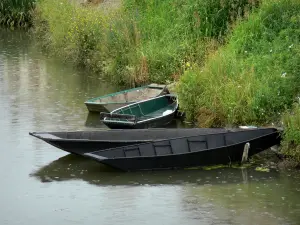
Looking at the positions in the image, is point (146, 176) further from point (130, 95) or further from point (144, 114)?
point (130, 95)

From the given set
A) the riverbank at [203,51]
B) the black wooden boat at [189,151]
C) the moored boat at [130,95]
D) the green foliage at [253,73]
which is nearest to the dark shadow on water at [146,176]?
the black wooden boat at [189,151]

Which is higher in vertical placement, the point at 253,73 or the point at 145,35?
the point at 145,35

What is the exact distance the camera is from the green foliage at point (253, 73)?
1625 centimetres

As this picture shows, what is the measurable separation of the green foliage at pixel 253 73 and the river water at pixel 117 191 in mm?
2089

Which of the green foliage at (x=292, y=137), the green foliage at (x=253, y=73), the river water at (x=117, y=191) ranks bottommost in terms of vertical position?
the river water at (x=117, y=191)

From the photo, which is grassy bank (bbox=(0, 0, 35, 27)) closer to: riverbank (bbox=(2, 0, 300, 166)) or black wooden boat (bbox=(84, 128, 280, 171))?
riverbank (bbox=(2, 0, 300, 166))

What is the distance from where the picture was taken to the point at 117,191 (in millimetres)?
13922

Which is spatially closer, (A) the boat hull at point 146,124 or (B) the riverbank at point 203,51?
(B) the riverbank at point 203,51

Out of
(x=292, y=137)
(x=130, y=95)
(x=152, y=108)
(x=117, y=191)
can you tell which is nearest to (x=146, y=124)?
(x=152, y=108)

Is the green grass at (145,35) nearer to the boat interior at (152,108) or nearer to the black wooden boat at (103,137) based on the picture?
the boat interior at (152,108)

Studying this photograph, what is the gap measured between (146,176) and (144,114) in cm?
382

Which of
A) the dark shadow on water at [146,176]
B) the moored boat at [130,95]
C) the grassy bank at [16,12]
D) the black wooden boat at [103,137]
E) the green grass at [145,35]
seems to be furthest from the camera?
the grassy bank at [16,12]

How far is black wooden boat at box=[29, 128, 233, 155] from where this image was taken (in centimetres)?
1489

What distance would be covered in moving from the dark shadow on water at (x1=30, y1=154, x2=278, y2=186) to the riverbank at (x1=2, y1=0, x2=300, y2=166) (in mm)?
970
